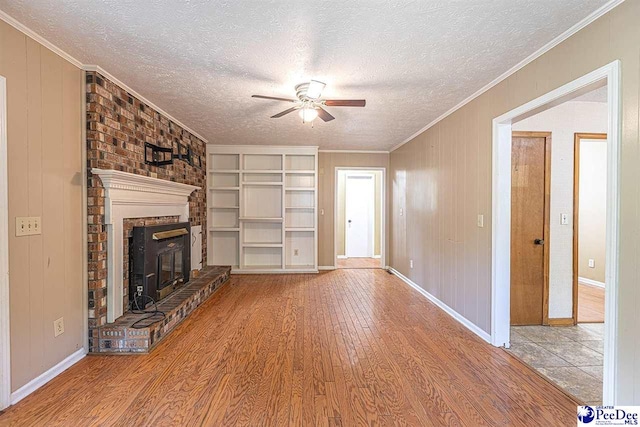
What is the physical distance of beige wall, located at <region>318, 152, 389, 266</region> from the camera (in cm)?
609

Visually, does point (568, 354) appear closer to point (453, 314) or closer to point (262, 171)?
point (453, 314)

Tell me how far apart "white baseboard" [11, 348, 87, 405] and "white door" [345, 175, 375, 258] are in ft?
19.6

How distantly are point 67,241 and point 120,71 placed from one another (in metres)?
1.50

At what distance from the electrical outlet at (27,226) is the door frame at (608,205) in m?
3.60

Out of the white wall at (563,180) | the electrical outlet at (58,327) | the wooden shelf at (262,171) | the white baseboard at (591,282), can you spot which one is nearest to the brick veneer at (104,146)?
the electrical outlet at (58,327)

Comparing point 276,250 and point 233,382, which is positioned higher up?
point 276,250

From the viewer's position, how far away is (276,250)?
19.1ft

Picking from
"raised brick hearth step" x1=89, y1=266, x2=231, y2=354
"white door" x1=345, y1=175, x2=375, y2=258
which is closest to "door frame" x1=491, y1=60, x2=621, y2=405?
"raised brick hearth step" x1=89, y1=266, x2=231, y2=354

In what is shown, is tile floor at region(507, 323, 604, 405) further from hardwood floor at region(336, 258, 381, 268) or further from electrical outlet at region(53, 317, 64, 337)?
electrical outlet at region(53, 317, 64, 337)

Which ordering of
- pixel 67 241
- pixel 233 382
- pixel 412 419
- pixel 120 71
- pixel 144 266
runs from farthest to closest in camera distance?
pixel 144 266 → pixel 120 71 → pixel 67 241 → pixel 233 382 → pixel 412 419

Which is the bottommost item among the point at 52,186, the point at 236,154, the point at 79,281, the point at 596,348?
the point at 596,348

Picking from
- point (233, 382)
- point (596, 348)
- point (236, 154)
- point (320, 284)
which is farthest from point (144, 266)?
point (596, 348)

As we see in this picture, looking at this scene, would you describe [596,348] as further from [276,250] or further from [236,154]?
[236,154]

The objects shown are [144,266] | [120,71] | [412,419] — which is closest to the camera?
[412,419]
